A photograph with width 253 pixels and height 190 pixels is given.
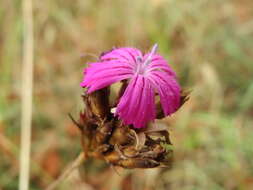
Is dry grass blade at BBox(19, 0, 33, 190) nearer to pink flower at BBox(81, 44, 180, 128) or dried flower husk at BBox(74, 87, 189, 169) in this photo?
dried flower husk at BBox(74, 87, 189, 169)

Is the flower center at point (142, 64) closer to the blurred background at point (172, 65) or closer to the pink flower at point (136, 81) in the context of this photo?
the pink flower at point (136, 81)

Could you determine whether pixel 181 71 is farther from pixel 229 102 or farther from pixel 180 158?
pixel 180 158

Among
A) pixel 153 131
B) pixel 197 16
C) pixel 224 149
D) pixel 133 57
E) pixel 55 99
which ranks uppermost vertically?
pixel 197 16

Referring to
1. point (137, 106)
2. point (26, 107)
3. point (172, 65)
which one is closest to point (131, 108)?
point (137, 106)

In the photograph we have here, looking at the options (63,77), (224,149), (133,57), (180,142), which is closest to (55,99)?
(63,77)

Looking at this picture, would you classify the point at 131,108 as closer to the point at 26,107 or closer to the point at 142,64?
the point at 142,64

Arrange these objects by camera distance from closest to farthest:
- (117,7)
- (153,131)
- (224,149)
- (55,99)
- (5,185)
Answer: (153,131) < (5,185) < (224,149) < (55,99) < (117,7)

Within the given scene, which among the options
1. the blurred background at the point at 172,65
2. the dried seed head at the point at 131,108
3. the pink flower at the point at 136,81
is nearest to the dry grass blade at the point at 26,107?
the blurred background at the point at 172,65
